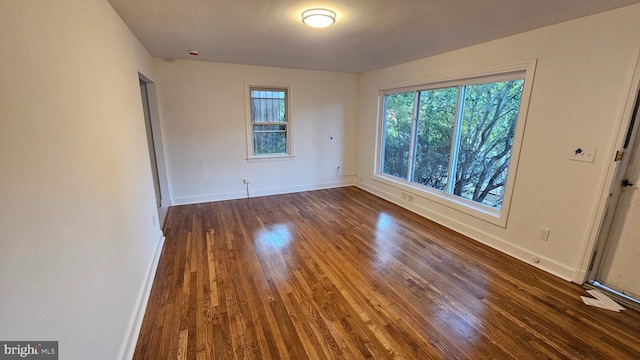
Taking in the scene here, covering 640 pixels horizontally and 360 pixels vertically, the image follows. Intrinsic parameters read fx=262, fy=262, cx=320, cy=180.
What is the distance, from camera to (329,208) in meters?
4.33

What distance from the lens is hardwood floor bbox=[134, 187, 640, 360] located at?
1.71 metres

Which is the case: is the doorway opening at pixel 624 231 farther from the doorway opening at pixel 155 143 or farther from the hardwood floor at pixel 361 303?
the doorway opening at pixel 155 143

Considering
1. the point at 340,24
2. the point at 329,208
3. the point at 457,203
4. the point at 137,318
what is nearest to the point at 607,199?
the point at 457,203

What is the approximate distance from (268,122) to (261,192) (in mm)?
1312

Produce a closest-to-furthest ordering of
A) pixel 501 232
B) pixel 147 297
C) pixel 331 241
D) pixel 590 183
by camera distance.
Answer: pixel 147 297 < pixel 590 183 < pixel 501 232 < pixel 331 241

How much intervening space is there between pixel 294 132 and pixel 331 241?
253 centimetres

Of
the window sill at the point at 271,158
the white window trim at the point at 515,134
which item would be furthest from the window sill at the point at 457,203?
the window sill at the point at 271,158

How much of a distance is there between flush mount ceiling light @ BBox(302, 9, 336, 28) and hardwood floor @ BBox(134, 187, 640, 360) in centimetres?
224

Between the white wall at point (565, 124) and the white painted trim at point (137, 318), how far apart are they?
3.51m

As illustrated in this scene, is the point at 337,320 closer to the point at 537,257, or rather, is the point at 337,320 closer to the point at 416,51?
the point at 537,257

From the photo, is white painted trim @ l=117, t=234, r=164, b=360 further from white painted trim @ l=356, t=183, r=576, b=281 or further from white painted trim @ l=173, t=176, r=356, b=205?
white painted trim @ l=356, t=183, r=576, b=281

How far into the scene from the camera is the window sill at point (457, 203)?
9.86ft

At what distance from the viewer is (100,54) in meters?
1.74

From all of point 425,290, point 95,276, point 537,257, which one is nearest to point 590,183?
point 537,257
